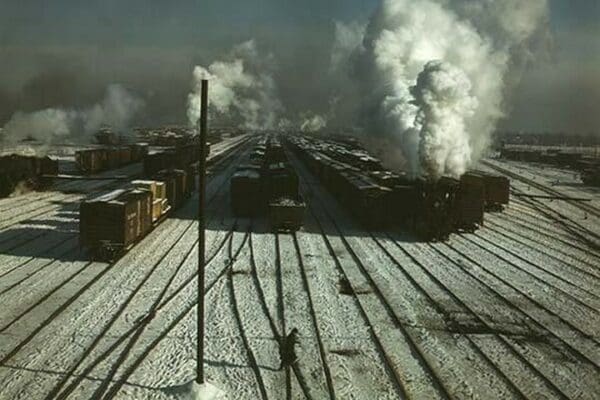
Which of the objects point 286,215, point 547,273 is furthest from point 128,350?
point 547,273

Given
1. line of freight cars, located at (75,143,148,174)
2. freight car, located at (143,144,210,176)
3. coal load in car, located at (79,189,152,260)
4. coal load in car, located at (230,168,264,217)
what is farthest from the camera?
line of freight cars, located at (75,143,148,174)

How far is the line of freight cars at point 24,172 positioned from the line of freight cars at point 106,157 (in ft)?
24.9

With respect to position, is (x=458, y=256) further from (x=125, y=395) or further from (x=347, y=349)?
(x=125, y=395)

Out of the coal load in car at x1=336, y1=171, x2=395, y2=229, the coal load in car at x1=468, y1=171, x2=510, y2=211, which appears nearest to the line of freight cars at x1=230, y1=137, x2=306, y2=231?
the coal load in car at x1=336, y1=171, x2=395, y2=229

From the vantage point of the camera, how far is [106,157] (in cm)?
5666

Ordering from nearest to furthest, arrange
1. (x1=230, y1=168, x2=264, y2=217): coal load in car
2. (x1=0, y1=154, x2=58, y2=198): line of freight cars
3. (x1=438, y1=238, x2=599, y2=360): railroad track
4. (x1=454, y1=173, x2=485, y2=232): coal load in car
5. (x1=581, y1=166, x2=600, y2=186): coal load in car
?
(x1=438, y1=238, x2=599, y2=360): railroad track < (x1=454, y1=173, x2=485, y2=232): coal load in car < (x1=230, y1=168, x2=264, y2=217): coal load in car < (x1=0, y1=154, x2=58, y2=198): line of freight cars < (x1=581, y1=166, x2=600, y2=186): coal load in car

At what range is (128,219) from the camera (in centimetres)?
2217

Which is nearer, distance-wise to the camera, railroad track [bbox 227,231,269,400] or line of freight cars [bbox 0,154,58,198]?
railroad track [bbox 227,231,269,400]

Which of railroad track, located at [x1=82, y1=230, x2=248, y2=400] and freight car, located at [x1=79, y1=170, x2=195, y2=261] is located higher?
freight car, located at [x1=79, y1=170, x2=195, y2=261]

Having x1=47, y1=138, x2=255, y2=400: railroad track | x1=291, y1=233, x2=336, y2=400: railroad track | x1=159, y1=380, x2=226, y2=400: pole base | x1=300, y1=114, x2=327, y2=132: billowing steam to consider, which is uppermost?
x1=300, y1=114, x2=327, y2=132: billowing steam

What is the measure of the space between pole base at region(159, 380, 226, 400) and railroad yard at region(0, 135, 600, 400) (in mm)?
70

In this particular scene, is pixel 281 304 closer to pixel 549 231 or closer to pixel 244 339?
pixel 244 339

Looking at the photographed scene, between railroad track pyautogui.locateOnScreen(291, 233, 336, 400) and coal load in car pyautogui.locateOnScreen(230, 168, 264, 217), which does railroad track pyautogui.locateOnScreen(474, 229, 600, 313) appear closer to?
railroad track pyautogui.locateOnScreen(291, 233, 336, 400)

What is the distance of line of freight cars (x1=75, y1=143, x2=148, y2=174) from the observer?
5072cm
